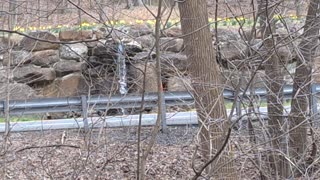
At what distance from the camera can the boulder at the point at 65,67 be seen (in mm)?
14859

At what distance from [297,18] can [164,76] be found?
6.13 ft

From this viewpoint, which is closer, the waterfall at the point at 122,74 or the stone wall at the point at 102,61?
the stone wall at the point at 102,61

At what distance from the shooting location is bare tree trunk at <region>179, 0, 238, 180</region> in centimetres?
643

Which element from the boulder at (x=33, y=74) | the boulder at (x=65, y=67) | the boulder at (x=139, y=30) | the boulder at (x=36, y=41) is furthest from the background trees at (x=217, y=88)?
the boulder at (x=65, y=67)

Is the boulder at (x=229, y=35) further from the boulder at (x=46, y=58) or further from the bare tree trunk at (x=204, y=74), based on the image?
the boulder at (x=46, y=58)

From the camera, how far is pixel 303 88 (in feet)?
25.0

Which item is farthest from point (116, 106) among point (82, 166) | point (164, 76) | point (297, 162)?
point (297, 162)

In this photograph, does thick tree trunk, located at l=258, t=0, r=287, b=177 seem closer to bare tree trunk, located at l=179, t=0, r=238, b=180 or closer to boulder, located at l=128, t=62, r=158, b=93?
bare tree trunk, located at l=179, t=0, r=238, b=180

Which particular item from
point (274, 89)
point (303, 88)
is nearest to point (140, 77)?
point (274, 89)

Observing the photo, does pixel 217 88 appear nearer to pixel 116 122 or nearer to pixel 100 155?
pixel 100 155

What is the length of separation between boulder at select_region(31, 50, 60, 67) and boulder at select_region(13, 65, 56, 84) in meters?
0.17

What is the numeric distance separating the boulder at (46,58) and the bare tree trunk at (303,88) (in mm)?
7731

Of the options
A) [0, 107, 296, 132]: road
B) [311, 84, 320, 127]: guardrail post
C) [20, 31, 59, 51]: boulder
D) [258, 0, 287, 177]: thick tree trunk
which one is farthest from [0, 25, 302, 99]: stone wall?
[311, 84, 320, 127]: guardrail post

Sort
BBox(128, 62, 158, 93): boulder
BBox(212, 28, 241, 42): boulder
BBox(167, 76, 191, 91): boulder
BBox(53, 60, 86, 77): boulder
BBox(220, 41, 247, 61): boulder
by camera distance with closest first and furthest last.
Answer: BBox(220, 41, 247, 61): boulder
BBox(167, 76, 191, 91): boulder
BBox(128, 62, 158, 93): boulder
BBox(212, 28, 241, 42): boulder
BBox(53, 60, 86, 77): boulder
